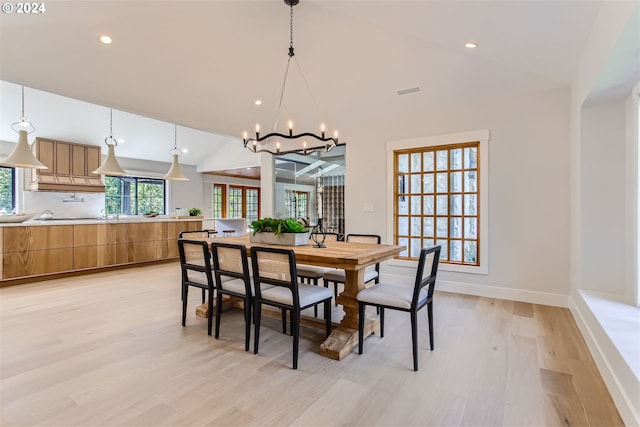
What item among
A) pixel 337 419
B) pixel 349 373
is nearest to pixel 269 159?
pixel 349 373

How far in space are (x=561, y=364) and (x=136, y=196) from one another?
891cm

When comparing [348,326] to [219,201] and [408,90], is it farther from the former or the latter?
[219,201]

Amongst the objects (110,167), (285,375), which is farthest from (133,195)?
(285,375)

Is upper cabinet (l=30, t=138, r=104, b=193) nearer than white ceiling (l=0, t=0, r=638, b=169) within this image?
No

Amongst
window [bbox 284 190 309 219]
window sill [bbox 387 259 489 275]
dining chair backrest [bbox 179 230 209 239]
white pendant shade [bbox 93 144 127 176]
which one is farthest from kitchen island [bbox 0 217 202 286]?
window sill [bbox 387 259 489 275]

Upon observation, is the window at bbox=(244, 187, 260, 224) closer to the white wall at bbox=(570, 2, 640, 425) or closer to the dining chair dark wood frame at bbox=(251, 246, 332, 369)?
the dining chair dark wood frame at bbox=(251, 246, 332, 369)

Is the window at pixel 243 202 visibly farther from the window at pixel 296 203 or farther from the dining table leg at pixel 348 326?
the dining table leg at pixel 348 326

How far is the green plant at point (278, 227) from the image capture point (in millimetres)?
3070

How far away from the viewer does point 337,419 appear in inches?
67.7

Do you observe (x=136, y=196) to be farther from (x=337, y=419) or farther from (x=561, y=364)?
(x=561, y=364)

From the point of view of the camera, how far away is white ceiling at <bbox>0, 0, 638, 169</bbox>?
8.16ft

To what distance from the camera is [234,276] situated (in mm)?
2688

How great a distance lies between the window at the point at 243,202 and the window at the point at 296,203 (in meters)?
4.32

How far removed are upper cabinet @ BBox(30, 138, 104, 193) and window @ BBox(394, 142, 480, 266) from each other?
6450 mm
